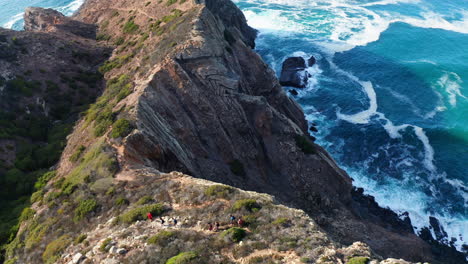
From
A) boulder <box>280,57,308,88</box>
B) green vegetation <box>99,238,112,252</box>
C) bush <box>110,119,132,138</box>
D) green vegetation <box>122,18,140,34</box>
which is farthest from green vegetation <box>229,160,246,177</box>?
boulder <box>280,57,308,88</box>

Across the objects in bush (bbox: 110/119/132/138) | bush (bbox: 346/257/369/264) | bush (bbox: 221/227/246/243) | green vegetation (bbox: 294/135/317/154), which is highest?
bush (bbox: 110/119/132/138)

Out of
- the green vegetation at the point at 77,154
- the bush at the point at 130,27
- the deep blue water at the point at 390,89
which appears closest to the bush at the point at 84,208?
the green vegetation at the point at 77,154

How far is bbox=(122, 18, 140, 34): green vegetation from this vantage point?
61950 millimetres

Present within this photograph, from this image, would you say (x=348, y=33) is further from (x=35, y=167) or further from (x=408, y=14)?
(x=35, y=167)

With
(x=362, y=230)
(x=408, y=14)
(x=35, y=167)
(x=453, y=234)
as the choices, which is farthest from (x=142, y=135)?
(x=408, y=14)

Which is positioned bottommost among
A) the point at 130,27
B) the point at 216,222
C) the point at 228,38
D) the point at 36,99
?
the point at 216,222

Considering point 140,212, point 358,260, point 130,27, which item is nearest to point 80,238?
point 140,212

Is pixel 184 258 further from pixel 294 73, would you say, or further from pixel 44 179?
pixel 294 73

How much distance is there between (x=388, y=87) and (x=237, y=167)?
2122 inches

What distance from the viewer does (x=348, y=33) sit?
104m

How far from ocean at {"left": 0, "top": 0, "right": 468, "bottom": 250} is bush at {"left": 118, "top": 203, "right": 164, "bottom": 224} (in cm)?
4079

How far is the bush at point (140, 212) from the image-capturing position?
27.4 m

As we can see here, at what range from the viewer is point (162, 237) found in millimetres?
24766

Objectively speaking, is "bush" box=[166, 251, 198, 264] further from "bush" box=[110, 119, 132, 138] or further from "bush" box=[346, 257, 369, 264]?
"bush" box=[110, 119, 132, 138]
